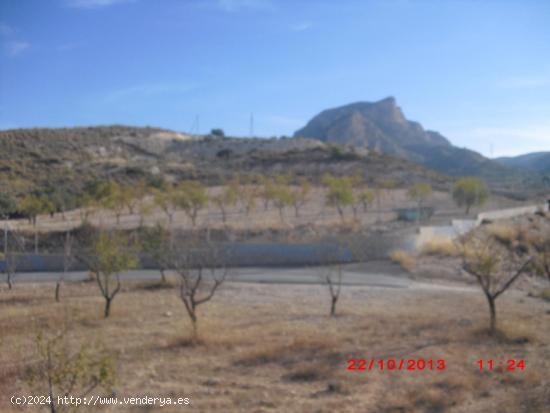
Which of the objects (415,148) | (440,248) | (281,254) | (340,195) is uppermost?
(415,148)

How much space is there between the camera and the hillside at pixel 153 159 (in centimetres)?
7519

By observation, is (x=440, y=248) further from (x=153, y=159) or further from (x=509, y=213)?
(x=153, y=159)

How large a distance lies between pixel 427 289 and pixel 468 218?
2397 centimetres

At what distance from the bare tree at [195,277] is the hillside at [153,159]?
39749 millimetres

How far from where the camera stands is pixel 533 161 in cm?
11225

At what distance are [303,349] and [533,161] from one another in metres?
114

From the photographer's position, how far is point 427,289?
27.2 meters

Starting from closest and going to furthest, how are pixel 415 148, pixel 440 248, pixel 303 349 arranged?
pixel 303 349 < pixel 440 248 < pixel 415 148

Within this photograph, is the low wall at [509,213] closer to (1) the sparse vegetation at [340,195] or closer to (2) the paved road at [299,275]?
(1) the sparse vegetation at [340,195]

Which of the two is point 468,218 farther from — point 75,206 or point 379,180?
point 75,206

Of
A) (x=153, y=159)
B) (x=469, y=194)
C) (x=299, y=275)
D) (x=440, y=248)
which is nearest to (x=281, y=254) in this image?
(x=299, y=275)

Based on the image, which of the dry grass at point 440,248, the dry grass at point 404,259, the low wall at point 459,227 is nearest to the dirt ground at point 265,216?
the low wall at point 459,227

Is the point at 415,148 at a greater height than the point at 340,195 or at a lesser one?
greater

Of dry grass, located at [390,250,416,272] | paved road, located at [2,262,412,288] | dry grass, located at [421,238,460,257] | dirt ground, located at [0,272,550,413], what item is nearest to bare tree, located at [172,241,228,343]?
dirt ground, located at [0,272,550,413]
